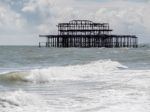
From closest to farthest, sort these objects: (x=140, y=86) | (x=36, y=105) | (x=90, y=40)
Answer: (x=36, y=105), (x=140, y=86), (x=90, y=40)

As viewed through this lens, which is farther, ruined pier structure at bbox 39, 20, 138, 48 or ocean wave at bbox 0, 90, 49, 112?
ruined pier structure at bbox 39, 20, 138, 48

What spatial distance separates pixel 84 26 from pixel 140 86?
267 feet

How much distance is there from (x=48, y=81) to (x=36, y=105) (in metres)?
9.10

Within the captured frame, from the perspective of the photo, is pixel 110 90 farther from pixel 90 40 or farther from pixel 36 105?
pixel 90 40

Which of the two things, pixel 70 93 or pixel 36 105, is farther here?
pixel 70 93

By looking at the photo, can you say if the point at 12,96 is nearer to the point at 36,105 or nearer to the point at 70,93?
the point at 36,105

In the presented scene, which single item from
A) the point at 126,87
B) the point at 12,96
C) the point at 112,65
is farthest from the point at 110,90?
the point at 112,65

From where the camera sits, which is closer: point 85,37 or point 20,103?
point 20,103

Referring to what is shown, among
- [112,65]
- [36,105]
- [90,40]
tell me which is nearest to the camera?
[36,105]

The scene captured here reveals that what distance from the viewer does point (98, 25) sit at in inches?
3888

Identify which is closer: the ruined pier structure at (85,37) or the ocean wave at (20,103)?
the ocean wave at (20,103)

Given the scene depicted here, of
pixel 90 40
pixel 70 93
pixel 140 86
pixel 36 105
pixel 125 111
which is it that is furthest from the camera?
pixel 90 40

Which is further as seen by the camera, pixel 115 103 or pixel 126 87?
pixel 126 87

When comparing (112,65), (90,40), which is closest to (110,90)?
(112,65)
